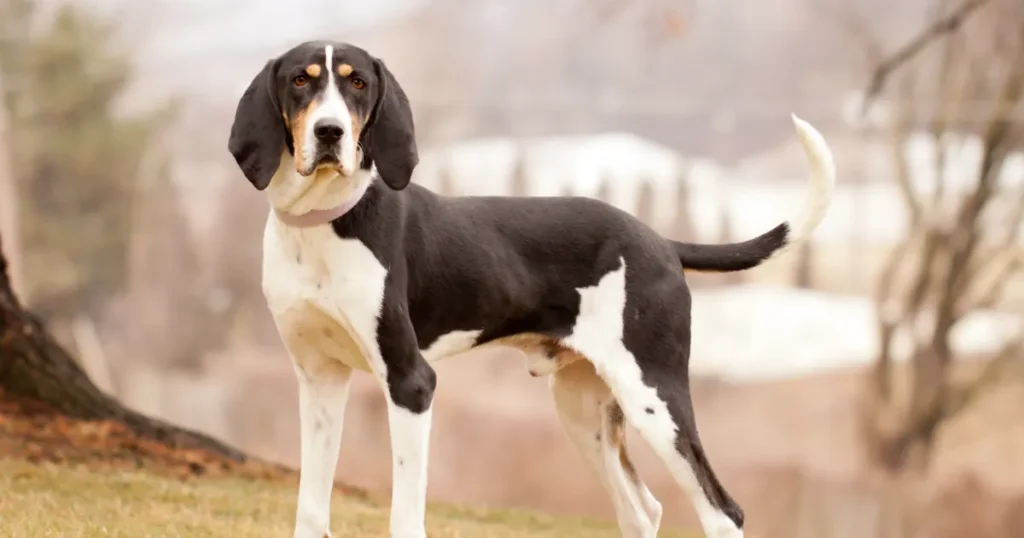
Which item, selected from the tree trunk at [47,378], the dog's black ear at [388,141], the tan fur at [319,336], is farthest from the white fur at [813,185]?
the tree trunk at [47,378]

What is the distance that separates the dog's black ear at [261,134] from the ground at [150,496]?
1.30m

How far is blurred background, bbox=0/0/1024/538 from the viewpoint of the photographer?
531 cm

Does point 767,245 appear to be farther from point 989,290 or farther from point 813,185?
point 989,290

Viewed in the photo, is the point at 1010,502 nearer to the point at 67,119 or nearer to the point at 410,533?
the point at 410,533

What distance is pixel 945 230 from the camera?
5.34 meters

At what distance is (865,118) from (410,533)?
12.4 ft

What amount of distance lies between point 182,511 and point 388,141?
1.66 m

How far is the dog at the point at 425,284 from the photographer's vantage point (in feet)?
7.91

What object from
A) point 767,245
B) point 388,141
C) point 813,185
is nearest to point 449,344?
point 388,141

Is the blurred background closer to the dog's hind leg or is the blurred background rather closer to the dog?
the dog's hind leg

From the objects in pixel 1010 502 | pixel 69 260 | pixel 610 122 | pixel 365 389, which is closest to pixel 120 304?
pixel 69 260

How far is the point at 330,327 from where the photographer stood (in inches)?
101

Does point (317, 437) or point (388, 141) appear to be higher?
point (388, 141)

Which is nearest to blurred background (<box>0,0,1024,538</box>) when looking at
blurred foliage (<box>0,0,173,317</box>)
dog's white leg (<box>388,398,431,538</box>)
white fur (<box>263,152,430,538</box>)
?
blurred foliage (<box>0,0,173,317</box>)
